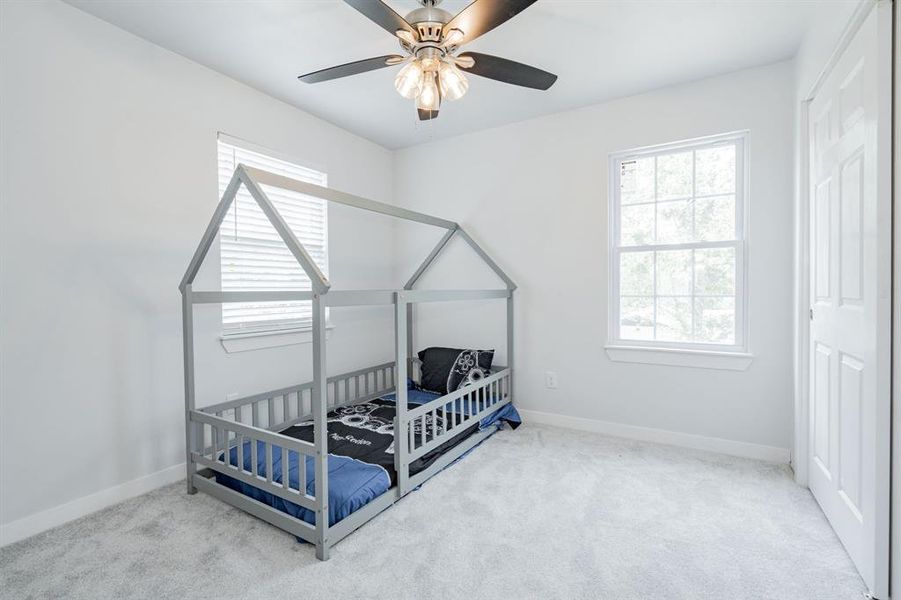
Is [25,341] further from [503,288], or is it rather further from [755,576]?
[755,576]

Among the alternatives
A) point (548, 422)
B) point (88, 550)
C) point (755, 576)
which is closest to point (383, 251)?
point (548, 422)

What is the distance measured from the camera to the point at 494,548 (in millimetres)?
1719

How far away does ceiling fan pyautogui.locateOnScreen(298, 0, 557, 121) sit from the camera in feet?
4.70

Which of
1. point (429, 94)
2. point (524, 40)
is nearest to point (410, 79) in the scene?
point (429, 94)

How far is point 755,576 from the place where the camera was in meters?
1.54

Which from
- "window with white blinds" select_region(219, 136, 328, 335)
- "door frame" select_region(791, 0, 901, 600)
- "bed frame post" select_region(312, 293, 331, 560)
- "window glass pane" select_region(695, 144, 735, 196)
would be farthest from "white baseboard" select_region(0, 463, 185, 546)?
"window glass pane" select_region(695, 144, 735, 196)

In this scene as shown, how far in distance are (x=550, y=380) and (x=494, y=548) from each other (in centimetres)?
168

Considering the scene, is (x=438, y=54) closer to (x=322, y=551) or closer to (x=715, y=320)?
(x=322, y=551)

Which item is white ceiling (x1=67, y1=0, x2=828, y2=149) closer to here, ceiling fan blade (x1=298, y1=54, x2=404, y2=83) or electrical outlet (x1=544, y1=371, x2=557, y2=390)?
ceiling fan blade (x1=298, y1=54, x2=404, y2=83)

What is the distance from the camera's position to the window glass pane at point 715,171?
2684 millimetres

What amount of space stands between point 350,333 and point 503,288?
4.35ft

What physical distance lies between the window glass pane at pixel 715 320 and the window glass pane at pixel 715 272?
59 mm

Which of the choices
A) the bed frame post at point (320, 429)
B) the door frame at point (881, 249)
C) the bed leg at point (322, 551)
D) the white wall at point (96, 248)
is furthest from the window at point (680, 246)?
the white wall at point (96, 248)

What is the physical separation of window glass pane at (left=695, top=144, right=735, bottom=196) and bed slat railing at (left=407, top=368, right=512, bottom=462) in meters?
1.89
